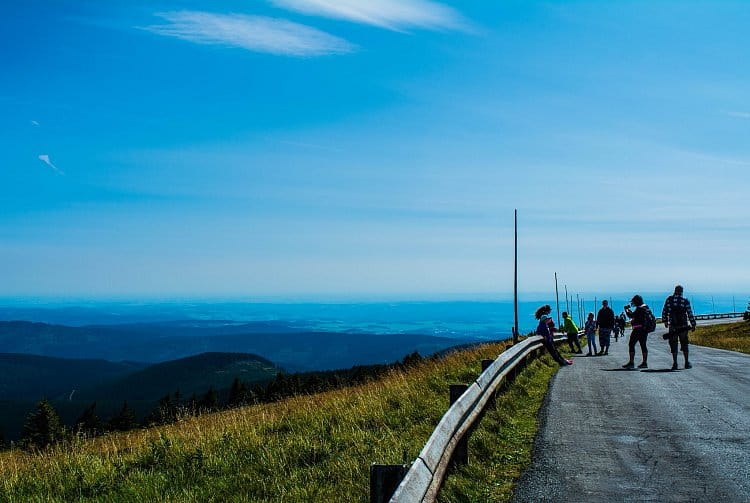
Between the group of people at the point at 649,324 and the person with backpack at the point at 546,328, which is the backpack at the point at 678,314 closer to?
the group of people at the point at 649,324

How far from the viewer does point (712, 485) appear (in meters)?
4.98

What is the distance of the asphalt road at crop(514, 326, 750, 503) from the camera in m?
4.90

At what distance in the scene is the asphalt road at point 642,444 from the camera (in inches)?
193

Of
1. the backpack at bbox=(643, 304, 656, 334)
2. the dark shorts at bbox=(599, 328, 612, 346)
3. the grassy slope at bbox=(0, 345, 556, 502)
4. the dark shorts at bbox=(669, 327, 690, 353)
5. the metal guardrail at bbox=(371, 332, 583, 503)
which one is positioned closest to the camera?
the metal guardrail at bbox=(371, 332, 583, 503)

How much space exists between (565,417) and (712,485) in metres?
3.26

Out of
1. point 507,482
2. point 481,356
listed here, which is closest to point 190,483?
point 507,482

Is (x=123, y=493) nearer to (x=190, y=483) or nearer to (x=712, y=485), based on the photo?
(x=190, y=483)

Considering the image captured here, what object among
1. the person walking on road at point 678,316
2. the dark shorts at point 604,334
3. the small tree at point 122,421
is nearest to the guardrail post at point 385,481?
the person walking on road at point 678,316

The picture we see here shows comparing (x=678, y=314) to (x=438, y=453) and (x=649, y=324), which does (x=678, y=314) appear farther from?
(x=438, y=453)

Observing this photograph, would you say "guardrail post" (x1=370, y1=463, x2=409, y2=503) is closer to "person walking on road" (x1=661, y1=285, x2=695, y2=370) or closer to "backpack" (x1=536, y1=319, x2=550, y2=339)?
"backpack" (x1=536, y1=319, x2=550, y2=339)

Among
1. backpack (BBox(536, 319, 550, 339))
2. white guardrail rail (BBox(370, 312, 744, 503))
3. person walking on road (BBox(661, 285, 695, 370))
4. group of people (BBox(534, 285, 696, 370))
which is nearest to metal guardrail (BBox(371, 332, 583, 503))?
white guardrail rail (BBox(370, 312, 744, 503))

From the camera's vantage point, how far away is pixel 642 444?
6.51m

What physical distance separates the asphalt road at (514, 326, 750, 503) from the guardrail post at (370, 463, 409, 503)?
1.75m

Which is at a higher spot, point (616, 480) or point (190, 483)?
point (616, 480)
